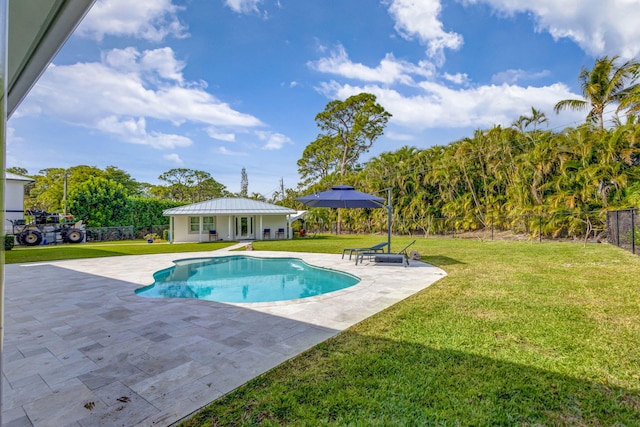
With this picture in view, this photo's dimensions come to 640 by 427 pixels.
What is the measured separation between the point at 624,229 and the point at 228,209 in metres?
21.1

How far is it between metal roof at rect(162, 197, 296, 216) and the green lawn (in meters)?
18.0

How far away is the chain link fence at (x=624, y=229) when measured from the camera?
983cm

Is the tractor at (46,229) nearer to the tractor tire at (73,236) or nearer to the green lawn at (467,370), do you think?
the tractor tire at (73,236)

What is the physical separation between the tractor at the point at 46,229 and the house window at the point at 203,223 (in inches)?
295

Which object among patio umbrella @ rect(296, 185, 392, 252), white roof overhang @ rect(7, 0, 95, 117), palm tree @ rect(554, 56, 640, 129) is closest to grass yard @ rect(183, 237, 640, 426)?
white roof overhang @ rect(7, 0, 95, 117)

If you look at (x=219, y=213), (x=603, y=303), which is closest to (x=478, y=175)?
(x=603, y=303)

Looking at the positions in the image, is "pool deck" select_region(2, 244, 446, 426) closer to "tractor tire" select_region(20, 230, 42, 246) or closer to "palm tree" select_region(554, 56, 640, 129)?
"tractor tire" select_region(20, 230, 42, 246)

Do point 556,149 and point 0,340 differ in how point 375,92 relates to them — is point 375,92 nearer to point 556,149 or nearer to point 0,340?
point 556,149

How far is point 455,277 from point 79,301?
8.30 m

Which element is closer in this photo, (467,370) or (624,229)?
(467,370)

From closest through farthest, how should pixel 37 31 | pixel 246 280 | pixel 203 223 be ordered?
pixel 37 31 < pixel 246 280 < pixel 203 223

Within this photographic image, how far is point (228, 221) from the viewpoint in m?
23.4

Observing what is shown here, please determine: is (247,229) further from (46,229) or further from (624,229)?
(624,229)

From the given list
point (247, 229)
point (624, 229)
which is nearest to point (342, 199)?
point (624, 229)
